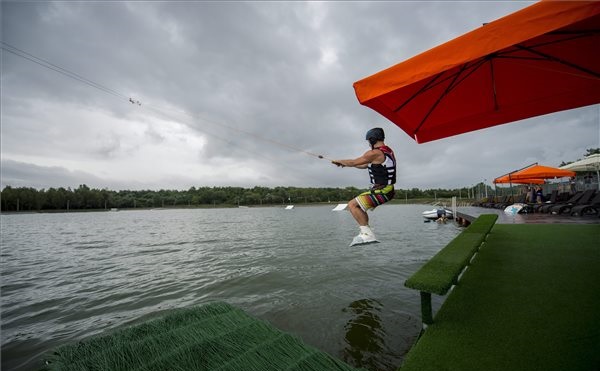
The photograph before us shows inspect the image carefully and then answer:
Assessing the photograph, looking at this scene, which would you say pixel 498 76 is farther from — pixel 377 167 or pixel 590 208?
pixel 590 208

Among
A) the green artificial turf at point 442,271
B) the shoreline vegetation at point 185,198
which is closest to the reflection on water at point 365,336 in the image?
the green artificial turf at point 442,271

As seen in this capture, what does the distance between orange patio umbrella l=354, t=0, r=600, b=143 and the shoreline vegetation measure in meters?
118

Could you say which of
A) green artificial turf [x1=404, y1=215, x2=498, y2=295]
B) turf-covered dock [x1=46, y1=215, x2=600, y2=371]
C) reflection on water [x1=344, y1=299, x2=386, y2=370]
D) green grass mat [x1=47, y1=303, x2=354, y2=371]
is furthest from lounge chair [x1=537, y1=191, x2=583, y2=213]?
green grass mat [x1=47, y1=303, x2=354, y2=371]

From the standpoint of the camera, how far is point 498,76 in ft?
13.3

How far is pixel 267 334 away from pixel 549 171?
880 inches

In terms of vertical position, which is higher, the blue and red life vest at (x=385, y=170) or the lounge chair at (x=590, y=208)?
the blue and red life vest at (x=385, y=170)

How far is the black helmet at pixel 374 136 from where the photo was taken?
4422 millimetres

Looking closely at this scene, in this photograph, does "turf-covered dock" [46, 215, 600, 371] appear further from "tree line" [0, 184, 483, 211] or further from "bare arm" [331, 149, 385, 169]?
"tree line" [0, 184, 483, 211]

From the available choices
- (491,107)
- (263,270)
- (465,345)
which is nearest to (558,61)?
(491,107)

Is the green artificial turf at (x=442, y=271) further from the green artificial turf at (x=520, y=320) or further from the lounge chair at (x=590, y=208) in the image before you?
the lounge chair at (x=590, y=208)

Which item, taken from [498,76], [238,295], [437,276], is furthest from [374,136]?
[238,295]

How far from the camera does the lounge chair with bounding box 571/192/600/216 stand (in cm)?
1356

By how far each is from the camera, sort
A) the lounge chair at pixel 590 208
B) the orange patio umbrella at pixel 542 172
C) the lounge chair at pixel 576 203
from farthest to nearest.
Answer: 1. the orange patio umbrella at pixel 542 172
2. the lounge chair at pixel 576 203
3. the lounge chair at pixel 590 208

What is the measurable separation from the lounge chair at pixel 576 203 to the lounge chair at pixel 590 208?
23.5 inches
